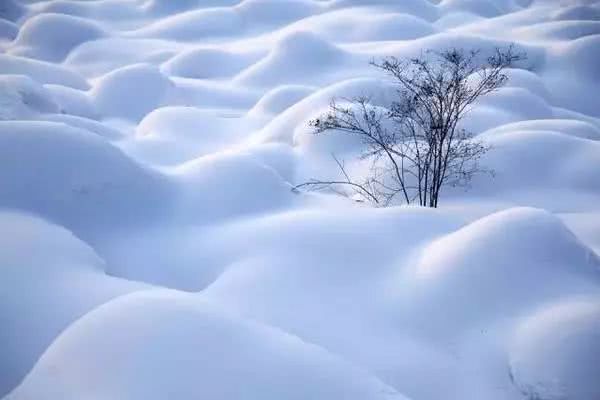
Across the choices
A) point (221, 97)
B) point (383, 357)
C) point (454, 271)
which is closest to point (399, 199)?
point (454, 271)

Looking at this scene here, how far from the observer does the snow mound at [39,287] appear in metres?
3.47

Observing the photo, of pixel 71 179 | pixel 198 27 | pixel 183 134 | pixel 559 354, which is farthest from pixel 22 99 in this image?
pixel 198 27

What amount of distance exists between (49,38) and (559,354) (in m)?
22.1

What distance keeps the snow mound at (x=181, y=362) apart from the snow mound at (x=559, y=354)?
1071mm

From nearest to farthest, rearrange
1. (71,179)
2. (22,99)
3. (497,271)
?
(497,271), (71,179), (22,99)

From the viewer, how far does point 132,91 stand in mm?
14156

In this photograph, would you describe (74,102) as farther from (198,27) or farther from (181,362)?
(198,27)

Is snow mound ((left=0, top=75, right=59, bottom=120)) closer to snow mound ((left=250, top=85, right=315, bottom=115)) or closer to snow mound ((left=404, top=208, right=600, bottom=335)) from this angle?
snow mound ((left=250, top=85, right=315, bottom=115))

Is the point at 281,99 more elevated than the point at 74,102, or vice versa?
the point at 281,99

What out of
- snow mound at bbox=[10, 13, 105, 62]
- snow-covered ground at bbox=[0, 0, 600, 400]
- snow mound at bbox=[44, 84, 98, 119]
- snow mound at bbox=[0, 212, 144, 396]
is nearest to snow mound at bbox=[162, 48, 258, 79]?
snow mound at bbox=[44, 84, 98, 119]

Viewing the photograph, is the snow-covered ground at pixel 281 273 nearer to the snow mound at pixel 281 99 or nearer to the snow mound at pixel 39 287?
the snow mound at pixel 39 287

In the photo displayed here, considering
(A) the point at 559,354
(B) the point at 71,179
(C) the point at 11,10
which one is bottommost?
(A) the point at 559,354

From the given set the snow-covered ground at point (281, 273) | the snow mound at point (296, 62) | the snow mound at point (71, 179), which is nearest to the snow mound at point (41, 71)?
the snow mound at point (296, 62)

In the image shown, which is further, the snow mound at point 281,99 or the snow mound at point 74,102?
the snow mound at point 281,99
